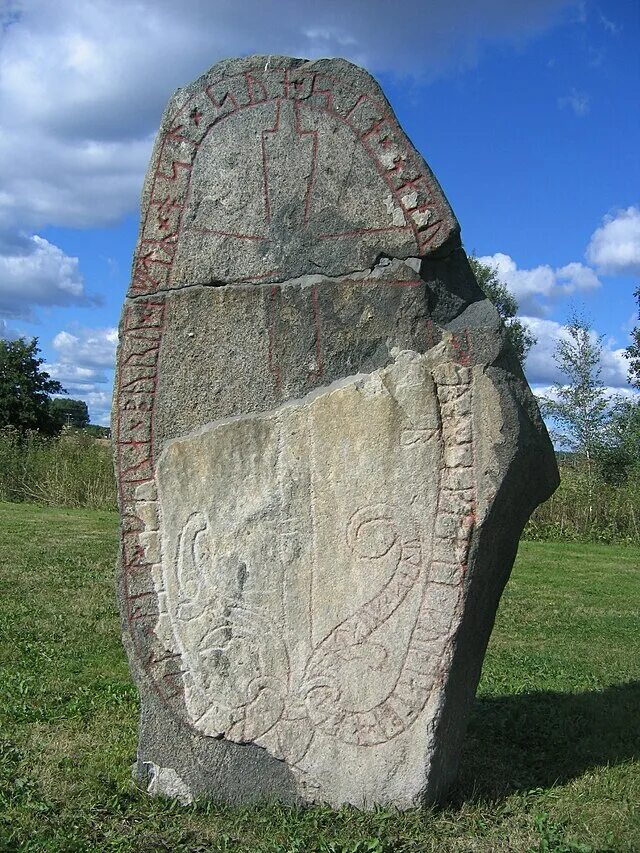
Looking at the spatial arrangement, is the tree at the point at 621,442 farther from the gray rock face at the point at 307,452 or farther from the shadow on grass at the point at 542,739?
the gray rock face at the point at 307,452

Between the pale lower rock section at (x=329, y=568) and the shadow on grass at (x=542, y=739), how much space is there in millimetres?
584

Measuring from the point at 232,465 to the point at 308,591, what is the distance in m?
0.60

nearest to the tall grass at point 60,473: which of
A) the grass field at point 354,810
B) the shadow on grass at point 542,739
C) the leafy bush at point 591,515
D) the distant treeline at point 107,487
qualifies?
the distant treeline at point 107,487

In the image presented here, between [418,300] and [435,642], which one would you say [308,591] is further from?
[418,300]

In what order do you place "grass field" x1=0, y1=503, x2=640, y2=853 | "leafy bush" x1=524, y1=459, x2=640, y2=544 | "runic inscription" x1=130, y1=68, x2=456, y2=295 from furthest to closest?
"leafy bush" x1=524, y1=459, x2=640, y2=544, "runic inscription" x1=130, y1=68, x2=456, y2=295, "grass field" x1=0, y1=503, x2=640, y2=853

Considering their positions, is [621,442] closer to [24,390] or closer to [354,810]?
[354,810]

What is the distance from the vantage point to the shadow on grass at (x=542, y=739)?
4.10 metres

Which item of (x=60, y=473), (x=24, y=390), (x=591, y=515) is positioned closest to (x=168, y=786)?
(x=591, y=515)

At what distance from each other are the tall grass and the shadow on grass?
9508mm

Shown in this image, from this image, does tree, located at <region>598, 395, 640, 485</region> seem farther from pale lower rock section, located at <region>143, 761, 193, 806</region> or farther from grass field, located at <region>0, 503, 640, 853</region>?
pale lower rock section, located at <region>143, 761, 193, 806</region>

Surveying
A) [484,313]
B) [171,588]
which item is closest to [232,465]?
[171,588]

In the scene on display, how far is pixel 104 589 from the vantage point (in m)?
8.10

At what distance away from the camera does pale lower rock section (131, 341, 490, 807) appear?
3.55m

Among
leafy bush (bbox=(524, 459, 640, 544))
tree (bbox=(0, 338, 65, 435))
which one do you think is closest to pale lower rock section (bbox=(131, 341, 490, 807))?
leafy bush (bbox=(524, 459, 640, 544))
